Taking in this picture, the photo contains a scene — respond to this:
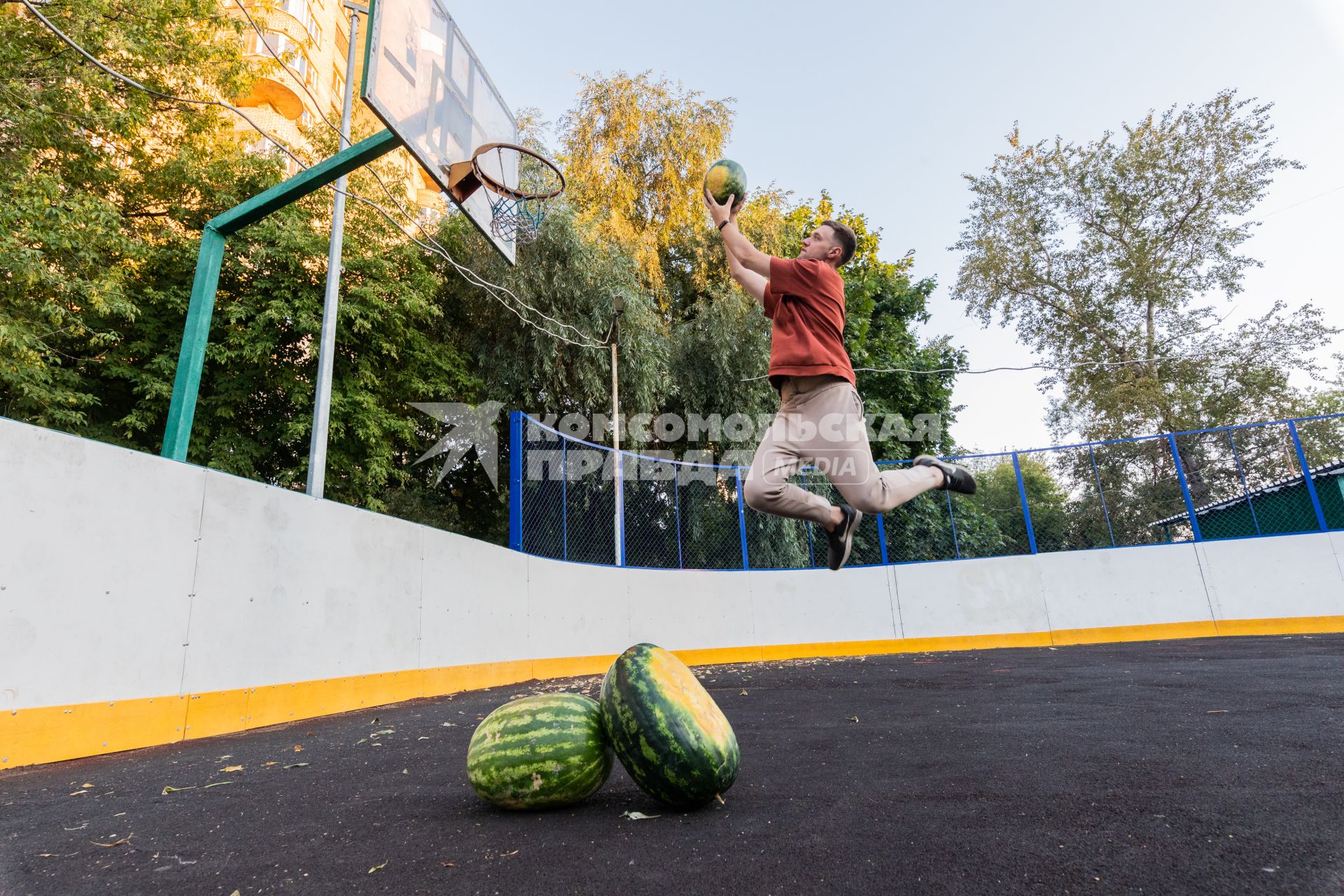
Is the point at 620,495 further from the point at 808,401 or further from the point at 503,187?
the point at 808,401

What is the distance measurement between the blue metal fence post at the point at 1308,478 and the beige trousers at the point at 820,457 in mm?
10671

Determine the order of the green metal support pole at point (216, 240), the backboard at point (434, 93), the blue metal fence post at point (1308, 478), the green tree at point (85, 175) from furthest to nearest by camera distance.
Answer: the blue metal fence post at point (1308, 478) → the green tree at point (85, 175) → the backboard at point (434, 93) → the green metal support pole at point (216, 240)

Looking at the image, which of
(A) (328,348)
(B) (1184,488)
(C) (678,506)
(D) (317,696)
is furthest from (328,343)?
(B) (1184,488)

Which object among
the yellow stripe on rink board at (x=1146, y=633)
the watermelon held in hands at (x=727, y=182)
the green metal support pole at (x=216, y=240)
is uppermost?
the green metal support pole at (x=216, y=240)

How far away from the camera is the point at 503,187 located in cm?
709

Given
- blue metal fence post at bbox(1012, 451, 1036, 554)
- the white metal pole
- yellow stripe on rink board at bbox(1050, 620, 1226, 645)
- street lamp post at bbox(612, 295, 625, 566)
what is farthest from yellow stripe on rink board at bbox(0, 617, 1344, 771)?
the white metal pole

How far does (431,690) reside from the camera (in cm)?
627

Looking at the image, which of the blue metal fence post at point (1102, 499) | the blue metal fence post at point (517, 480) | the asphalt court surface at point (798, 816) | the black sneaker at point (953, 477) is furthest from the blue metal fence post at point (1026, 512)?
the black sneaker at point (953, 477)

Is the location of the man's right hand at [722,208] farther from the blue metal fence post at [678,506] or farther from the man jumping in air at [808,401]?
the blue metal fence post at [678,506]

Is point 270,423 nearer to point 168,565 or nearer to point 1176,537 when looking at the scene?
point 168,565

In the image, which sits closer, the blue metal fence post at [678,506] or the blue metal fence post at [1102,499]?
the blue metal fence post at [678,506]

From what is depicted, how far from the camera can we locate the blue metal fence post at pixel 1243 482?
1036 centimetres

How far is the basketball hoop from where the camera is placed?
20.9 ft

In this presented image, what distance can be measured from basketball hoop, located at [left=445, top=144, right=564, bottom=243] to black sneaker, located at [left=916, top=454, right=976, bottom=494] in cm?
485
